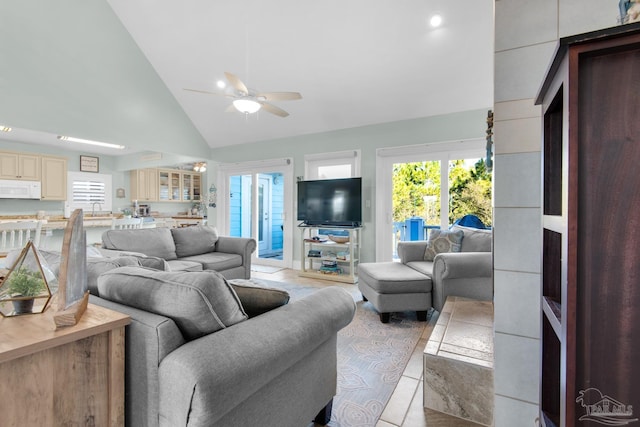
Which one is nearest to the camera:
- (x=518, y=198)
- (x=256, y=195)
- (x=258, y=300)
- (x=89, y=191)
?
(x=518, y=198)

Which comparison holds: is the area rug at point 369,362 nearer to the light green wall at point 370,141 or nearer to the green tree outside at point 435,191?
the green tree outside at point 435,191

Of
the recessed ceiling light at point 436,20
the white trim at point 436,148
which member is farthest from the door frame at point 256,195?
the recessed ceiling light at point 436,20

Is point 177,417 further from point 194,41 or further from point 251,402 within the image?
point 194,41

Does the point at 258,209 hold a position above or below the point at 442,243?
above

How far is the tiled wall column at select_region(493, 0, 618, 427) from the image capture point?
113cm

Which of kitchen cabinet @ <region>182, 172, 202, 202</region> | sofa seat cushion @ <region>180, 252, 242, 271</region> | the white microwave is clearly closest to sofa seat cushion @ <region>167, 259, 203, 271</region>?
sofa seat cushion @ <region>180, 252, 242, 271</region>

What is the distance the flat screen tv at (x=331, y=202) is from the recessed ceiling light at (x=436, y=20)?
2.09 meters

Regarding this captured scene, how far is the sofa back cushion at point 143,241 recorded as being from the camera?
11.1ft

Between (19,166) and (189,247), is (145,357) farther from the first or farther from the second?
(19,166)

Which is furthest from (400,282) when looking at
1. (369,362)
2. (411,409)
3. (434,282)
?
(411,409)

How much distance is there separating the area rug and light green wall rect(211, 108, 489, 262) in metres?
1.94

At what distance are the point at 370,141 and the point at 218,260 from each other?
2846 millimetres

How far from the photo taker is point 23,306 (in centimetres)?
103

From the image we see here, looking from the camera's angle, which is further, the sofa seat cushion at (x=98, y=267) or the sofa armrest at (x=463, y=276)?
the sofa armrest at (x=463, y=276)
